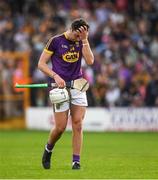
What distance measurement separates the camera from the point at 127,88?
28141mm

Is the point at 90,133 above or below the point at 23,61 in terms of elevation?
below

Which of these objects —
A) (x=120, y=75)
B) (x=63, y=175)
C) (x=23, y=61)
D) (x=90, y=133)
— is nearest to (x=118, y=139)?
(x=90, y=133)

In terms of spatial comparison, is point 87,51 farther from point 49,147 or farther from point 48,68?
point 49,147

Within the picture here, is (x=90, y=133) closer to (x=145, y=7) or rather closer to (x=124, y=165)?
(x=145, y=7)

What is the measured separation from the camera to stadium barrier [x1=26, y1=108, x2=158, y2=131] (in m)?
28.0

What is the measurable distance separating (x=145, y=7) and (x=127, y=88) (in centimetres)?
429

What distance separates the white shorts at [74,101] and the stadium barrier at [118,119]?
14.3 metres

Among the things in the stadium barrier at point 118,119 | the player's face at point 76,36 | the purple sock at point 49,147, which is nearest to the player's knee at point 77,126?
the purple sock at point 49,147

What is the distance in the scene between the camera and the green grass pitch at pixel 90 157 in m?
12.5

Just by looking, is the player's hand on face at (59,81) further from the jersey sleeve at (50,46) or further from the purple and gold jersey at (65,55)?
the jersey sleeve at (50,46)

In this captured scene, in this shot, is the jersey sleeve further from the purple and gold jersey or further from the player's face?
the player's face

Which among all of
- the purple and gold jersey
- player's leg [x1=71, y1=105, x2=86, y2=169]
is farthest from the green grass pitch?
the purple and gold jersey

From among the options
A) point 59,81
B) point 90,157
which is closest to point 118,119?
point 90,157

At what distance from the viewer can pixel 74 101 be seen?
43.8 ft
